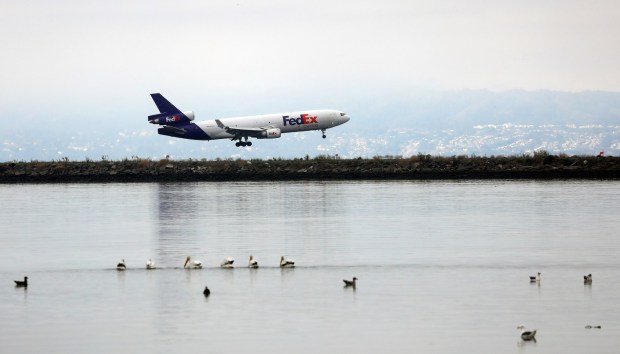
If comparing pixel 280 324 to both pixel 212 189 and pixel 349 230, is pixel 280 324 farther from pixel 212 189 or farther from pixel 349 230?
pixel 212 189

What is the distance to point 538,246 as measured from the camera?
3731 cm

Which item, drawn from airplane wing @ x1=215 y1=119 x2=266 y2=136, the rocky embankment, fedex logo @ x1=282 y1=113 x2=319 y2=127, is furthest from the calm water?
fedex logo @ x1=282 y1=113 x2=319 y2=127

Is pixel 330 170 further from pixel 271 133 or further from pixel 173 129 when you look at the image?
Result: pixel 173 129

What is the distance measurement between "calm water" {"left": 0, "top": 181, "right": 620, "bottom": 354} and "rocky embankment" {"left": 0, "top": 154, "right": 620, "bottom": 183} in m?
28.2

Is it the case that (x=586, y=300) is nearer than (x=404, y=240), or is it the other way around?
(x=586, y=300)

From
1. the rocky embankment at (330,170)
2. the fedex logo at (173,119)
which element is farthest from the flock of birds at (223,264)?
the fedex logo at (173,119)

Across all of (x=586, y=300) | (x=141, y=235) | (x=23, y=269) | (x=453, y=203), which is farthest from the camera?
(x=453, y=203)

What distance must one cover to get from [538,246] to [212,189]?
1534 inches

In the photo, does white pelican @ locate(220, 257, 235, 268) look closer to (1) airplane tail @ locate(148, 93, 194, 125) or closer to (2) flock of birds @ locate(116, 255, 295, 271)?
(2) flock of birds @ locate(116, 255, 295, 271)

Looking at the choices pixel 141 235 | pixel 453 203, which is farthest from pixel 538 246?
pixel 453 203

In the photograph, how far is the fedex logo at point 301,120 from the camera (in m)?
107

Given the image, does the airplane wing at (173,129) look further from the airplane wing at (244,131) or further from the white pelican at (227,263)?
the white pelican at (227,263)

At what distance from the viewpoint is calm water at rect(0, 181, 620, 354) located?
23.3m

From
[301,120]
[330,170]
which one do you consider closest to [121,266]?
[330,170]
